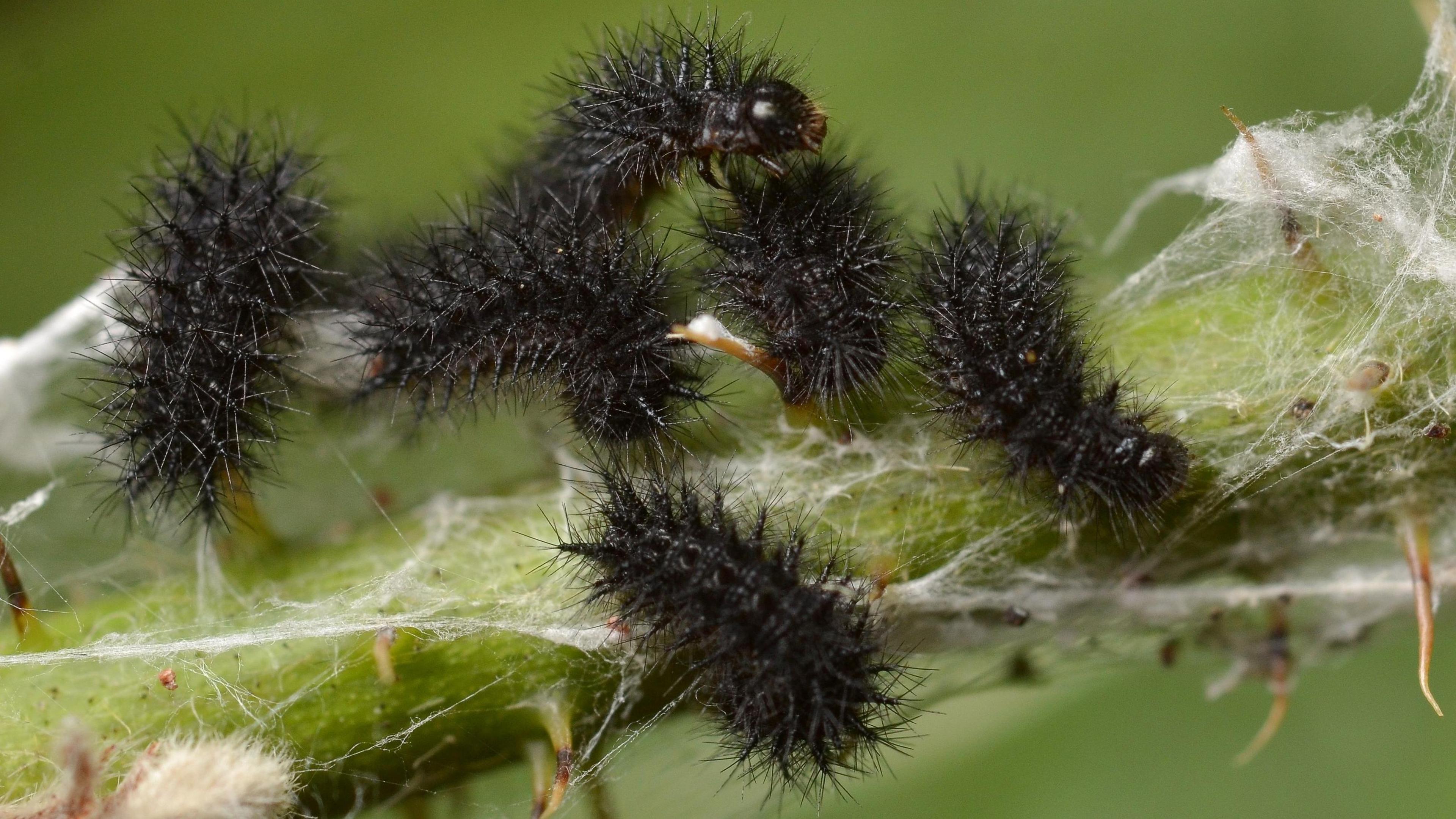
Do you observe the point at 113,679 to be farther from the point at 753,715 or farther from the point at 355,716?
the point at 753,715

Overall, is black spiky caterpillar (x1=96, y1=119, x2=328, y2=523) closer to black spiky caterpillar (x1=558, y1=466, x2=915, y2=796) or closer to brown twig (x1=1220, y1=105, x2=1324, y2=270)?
black spiky caterpillar (x1=558, y1=466, x2=915, y2=796)

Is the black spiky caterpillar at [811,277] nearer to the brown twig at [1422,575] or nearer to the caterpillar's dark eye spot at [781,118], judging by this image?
the caterpillar's dark eye spot at [781,118]

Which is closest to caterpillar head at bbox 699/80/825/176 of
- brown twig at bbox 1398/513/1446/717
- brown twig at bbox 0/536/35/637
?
brown twig at bbox 1398/513/1446/717

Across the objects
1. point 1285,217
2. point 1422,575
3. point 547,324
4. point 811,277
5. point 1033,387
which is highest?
point 547,324

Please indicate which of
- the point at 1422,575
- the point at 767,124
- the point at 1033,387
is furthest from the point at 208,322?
the point at 1422,575

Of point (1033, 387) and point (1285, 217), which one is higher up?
point (1285, 217)

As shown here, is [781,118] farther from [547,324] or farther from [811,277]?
[547,324]

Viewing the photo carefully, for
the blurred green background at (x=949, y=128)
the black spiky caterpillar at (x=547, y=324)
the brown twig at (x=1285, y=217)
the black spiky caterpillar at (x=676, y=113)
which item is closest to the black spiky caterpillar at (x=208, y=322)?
the black spiky caterpillar at (x=547, y=324)
